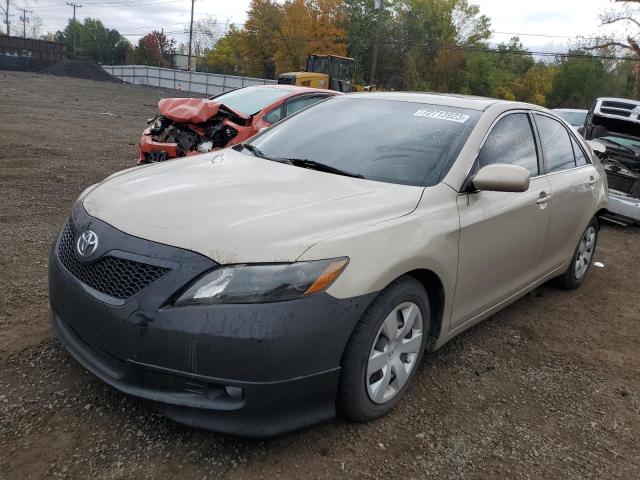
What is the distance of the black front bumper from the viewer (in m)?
2.17

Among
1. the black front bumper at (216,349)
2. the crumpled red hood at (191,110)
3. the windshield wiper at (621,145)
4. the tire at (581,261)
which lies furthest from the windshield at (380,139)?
the windshield wiper at (621,145)

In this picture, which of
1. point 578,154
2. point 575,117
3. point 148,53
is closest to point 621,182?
point 578,154

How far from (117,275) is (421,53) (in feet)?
200

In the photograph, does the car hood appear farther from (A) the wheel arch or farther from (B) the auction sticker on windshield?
(B) the auction sticker on windshield

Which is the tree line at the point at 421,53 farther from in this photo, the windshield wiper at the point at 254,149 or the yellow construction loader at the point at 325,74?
the windshield wiper at the point at 254,149

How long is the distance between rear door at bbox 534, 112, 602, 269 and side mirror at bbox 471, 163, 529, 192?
1083 millimetres

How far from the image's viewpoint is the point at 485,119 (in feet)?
11.3

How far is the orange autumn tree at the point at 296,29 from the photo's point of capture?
172 ft

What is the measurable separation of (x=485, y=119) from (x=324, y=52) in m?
53.1

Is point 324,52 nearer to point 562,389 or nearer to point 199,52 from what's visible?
point 199,52

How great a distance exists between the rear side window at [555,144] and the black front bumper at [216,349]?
2.40 meters

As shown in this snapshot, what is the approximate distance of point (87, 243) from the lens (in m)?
2.49

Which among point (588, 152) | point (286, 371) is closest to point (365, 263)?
point (286, 371)

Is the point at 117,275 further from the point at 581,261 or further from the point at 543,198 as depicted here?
the point at 581,261
